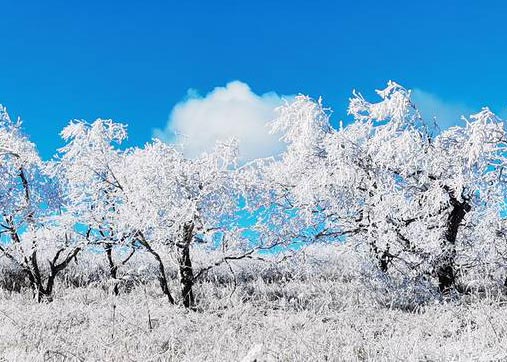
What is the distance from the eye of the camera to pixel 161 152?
36.8 feet

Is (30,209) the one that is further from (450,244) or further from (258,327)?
(450,244)

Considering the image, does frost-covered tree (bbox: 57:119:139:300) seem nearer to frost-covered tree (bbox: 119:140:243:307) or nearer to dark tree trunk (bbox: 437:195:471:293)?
frost-covered tree (bbox: 119:140:243:307)

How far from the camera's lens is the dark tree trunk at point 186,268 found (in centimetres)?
1129

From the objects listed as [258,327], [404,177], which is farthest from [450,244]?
[258,327]

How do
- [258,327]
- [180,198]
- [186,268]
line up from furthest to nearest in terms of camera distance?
[186,268]
[180,198]
[258,327]

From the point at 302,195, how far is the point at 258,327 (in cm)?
362

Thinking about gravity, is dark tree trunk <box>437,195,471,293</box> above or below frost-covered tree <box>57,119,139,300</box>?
below

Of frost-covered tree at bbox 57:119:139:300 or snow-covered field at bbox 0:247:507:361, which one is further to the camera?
frost-covered tree at bbox 57:119:139:300

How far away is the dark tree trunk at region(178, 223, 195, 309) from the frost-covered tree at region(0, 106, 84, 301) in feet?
7.84

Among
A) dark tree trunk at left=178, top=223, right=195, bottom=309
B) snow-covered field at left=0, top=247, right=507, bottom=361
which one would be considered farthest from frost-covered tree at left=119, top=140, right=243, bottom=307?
snow-covered field at left=0, top=247, right=507, bottom=361

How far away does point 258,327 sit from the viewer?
8273 millimetres

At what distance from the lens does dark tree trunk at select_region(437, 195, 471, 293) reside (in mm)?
11156

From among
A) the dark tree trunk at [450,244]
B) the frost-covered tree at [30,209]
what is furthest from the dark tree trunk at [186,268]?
the dark tree trunk at [450,244]

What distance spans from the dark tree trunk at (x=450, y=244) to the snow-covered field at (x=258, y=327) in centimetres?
74
